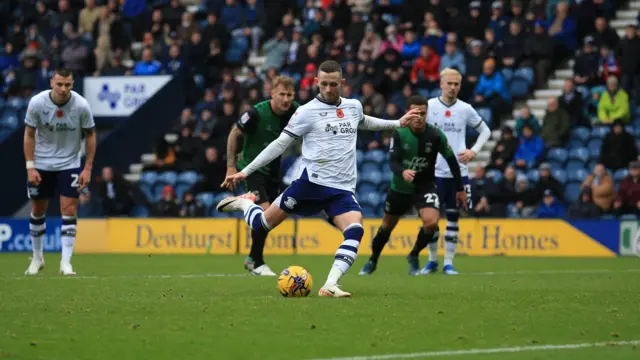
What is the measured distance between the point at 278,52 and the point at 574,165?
868 cm

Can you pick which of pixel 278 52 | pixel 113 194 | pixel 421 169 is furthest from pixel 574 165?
pixel 113 194

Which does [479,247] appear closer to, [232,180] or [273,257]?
[273,257]

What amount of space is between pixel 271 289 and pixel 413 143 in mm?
3807

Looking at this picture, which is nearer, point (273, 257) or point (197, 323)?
point (197, 323)

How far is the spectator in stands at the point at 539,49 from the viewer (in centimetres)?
2545

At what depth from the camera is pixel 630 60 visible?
79.2ft

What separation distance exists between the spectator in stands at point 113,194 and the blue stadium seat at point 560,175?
962 cm

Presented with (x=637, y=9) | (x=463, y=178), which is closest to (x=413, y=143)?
(x=463, y=178)

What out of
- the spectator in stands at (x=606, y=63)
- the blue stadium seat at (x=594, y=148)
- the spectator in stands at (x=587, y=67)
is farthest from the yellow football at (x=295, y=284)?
the spectator in stands at (x=587, y=67)

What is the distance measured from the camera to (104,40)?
103ft

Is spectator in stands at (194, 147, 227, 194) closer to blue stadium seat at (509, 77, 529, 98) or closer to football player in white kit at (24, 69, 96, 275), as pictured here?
blue stadium seat at (509, 77, 529, 98)

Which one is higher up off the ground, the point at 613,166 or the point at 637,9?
the point at 637,9

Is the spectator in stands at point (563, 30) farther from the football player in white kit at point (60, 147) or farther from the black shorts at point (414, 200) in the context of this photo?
the football player in white kit at point (60, 147)

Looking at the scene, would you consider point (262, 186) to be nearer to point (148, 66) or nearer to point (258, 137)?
point (258, 137)
